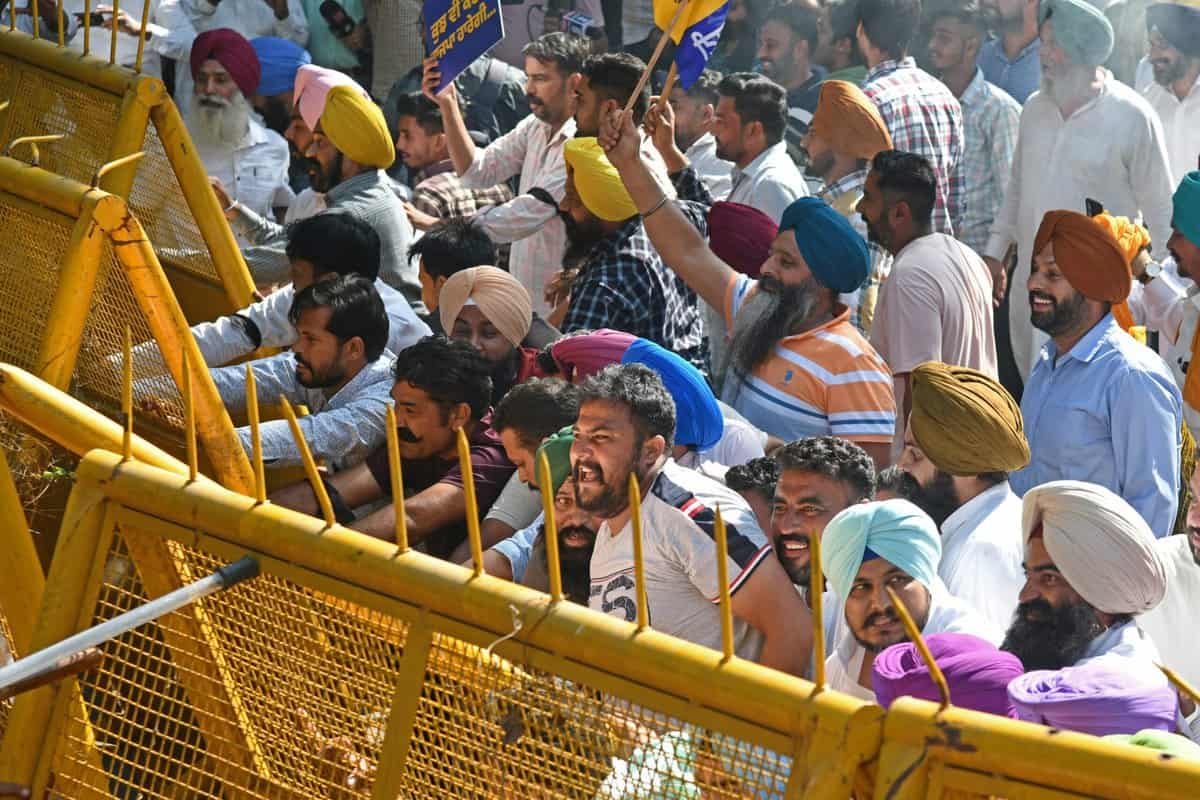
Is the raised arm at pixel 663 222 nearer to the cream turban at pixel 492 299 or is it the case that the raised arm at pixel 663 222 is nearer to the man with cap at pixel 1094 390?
the cream turban at pixel 492 299

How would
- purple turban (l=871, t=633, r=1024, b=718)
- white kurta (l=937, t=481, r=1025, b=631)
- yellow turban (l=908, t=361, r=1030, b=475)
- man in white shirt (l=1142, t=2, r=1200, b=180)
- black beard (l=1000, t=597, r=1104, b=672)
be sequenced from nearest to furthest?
purple turban (l=871, t=633, r=1024, b=718)
black beard (l=1000, t=597, r=1104, b=672)
white kurta (l=937, t=481, r=1025, b=631)
yellow turban (l=908, t=361, r=1030, b=475)
man in white shirt (l=1142, t=2, r=1200, b=180)

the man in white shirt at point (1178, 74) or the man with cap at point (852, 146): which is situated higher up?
the man in white shirt at point (1178, 74)

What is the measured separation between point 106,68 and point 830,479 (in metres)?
2.99

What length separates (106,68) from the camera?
585cm

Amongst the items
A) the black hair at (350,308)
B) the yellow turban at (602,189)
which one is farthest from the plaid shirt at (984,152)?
the black hair at (350,308)

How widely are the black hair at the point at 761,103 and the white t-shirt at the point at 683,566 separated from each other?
3577 mm

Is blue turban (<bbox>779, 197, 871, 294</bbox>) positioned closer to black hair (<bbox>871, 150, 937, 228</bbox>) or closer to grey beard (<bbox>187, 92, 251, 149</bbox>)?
black hair (<bbox>871, 150, 937, 228</bbox>)

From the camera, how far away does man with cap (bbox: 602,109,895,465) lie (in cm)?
521

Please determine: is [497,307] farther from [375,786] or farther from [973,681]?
[375,786]

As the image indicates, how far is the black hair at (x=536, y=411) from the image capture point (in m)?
4.71

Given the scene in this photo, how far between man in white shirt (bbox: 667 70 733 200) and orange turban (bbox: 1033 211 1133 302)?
2865mm

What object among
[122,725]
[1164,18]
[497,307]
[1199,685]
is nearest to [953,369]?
[1199,685]

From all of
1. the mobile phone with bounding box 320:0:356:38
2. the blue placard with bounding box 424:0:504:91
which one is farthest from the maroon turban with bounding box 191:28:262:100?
the mobile phone with bounding box 320:0:356:38

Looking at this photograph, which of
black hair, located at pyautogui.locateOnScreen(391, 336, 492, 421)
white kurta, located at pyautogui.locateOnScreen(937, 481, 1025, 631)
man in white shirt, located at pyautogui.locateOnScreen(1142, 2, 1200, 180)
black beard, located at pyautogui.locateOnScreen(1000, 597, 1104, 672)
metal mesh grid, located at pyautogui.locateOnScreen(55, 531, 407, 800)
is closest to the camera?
metal mesh grid, located at pyautogui.locateOnScreen(55, 531, 407, 800)
